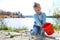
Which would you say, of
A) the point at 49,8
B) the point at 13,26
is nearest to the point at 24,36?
the point at 13,26

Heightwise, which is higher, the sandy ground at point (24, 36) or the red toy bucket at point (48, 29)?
the red toy bucket at point (48, 29)

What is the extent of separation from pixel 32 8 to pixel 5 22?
293 millimetres

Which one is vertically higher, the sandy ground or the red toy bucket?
the red toy bucket

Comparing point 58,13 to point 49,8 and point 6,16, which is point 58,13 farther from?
point 6,16

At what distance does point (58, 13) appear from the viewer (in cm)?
138

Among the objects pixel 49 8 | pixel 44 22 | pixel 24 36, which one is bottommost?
pixel 24 36

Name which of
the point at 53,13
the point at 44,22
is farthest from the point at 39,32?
the point at 53,13

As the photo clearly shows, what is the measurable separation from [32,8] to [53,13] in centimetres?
21

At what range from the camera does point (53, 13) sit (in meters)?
1.37

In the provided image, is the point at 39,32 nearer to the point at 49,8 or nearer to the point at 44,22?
the point at 44,22

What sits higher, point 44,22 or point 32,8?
point 32,8

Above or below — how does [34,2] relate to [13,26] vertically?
above

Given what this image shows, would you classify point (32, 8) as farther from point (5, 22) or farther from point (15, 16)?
point (5, 22)

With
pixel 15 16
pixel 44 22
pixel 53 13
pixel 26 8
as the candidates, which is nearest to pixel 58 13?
pixel 53 13
